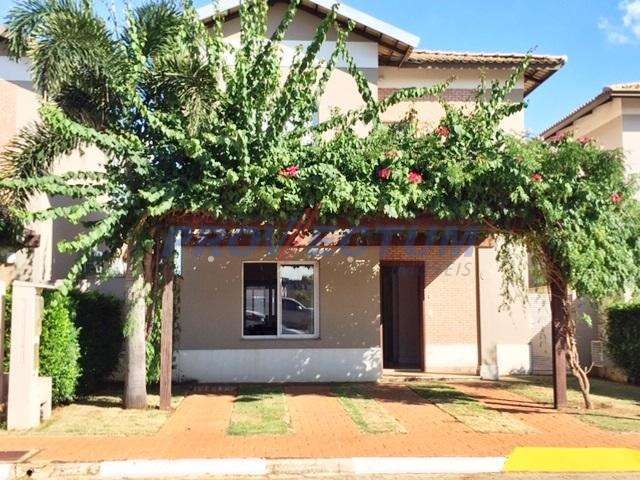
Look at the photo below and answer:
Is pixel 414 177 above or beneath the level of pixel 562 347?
above

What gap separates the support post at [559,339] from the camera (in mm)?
10984

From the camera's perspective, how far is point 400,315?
1739 cm

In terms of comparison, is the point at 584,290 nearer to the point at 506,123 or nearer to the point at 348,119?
the point at 348,119

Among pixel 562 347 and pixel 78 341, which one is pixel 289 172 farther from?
pixel 562 347

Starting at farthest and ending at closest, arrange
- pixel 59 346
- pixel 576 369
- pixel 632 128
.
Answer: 1. pixel 632 128
2. pixel 576 369
3. pixel 59 346

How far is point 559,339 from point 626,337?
3.97m

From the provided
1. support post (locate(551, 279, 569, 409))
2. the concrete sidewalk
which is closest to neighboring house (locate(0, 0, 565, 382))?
support post (locate(551, 279, 569, 409))

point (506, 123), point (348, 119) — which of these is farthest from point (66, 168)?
point (506, 123)

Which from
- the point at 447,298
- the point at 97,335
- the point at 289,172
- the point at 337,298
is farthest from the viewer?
the point at 447,298

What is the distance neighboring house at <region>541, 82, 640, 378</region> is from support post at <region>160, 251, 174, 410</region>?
1000cm

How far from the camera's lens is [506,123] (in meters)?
15.9

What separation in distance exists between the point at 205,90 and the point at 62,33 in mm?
2235

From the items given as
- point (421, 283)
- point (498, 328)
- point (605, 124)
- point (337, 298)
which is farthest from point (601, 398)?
point (605, 124)

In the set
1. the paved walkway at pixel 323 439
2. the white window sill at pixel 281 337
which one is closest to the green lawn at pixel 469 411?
the paved walkway at pixel 323 439
